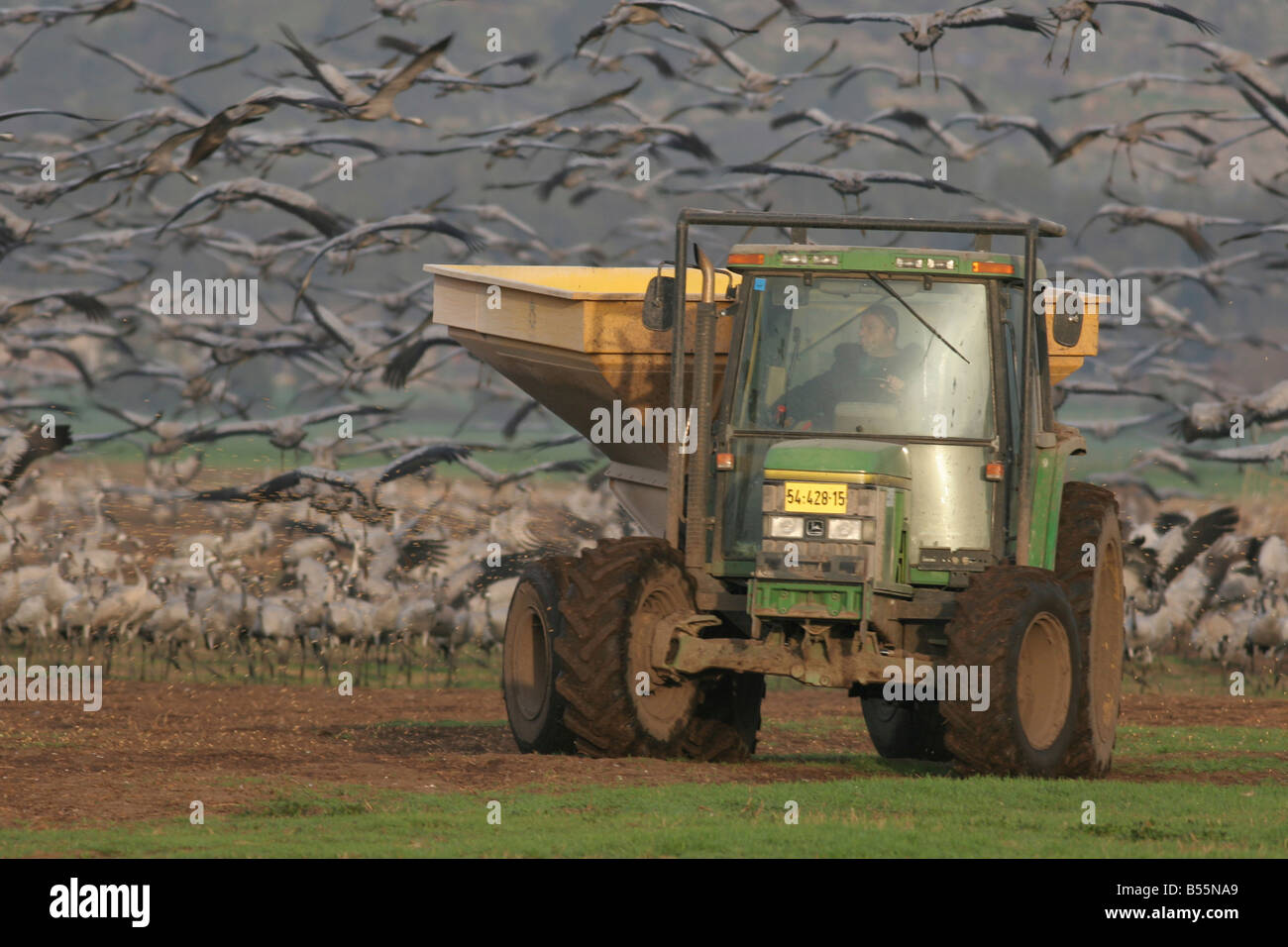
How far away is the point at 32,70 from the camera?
43.1 m

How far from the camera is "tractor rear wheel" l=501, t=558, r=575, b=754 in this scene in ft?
36.6

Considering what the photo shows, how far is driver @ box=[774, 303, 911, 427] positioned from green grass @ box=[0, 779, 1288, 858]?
6.89ft

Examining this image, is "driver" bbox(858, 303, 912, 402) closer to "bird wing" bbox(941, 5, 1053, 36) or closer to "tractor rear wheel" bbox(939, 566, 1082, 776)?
"tractor rear wheel" bbox(939, 566, 1082, 776)

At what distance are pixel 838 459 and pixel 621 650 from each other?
1.55 m

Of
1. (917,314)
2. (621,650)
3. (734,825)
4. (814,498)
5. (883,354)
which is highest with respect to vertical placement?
(917,314)

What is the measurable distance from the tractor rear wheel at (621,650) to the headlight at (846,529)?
101 centimetres

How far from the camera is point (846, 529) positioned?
10.5 metres

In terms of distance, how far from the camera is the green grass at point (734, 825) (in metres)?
8.22

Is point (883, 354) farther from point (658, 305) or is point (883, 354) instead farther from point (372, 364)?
point (372, 364)

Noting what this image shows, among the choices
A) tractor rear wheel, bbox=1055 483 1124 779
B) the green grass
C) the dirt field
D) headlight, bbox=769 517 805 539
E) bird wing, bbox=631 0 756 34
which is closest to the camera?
the green grass

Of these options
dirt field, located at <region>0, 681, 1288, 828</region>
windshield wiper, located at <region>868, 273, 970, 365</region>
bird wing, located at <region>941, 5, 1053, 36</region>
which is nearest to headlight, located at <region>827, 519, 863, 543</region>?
windshield wiper, located at <region>868, 273, 970, 365</region>

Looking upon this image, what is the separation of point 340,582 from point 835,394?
10.2m

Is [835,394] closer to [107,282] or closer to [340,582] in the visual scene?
[340,582]

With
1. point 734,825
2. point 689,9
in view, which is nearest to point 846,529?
point 734,825
